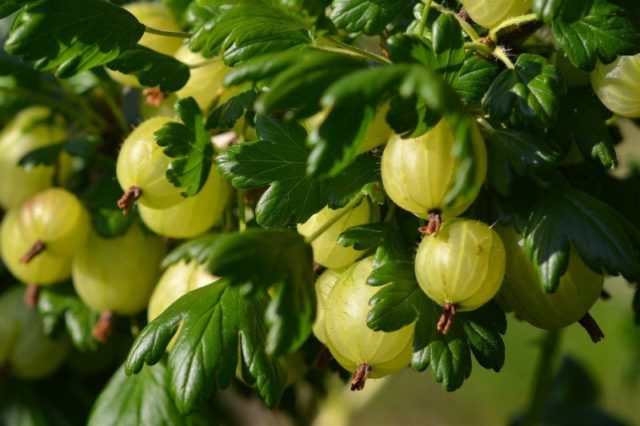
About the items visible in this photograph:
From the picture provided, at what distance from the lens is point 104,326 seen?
3.16 ft

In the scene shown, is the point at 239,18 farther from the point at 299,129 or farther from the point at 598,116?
the point at 598,116

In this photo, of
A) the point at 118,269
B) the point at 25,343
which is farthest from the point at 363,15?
the point at 25,343

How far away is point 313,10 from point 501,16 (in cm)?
15

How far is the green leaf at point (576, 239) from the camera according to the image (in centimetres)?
59

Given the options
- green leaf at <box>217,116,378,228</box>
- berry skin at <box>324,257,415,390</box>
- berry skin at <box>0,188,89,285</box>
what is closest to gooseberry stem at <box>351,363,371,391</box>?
→ berry skin at <box>324,257,415,390</box>

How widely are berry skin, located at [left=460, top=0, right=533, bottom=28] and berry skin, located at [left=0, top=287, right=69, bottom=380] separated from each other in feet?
2.45

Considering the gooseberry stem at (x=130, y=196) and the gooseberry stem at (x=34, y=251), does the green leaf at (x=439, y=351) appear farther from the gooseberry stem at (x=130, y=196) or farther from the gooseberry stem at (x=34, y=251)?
the gooseberry stem at (x=34, y=251)

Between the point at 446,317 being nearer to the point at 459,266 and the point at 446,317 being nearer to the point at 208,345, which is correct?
the point at 459,266

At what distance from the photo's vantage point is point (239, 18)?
65 centimetres

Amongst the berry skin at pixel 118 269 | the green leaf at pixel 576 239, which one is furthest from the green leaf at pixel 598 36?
the berry skin at pixel 118 269

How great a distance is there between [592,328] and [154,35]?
1.82 feet

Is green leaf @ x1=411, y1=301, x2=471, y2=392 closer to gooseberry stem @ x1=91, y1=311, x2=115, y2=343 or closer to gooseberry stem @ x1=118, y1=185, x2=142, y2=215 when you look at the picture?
gooseberry stem @ x1=118, y1=185, x2=142, y2=215

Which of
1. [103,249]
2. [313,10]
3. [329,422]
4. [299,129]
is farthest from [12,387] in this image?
[313,10]

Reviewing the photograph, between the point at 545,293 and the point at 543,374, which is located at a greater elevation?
the point at 545,293
